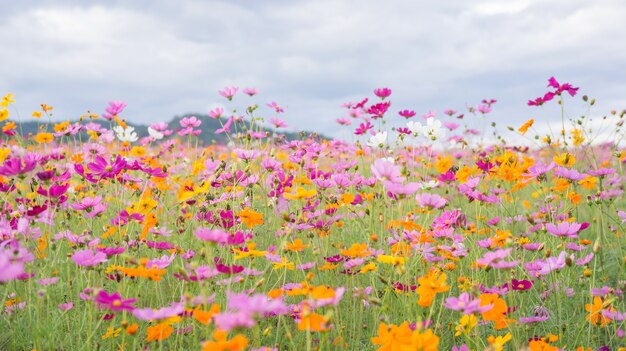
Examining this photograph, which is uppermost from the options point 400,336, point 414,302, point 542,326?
point 400,336

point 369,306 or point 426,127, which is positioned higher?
point 426,127

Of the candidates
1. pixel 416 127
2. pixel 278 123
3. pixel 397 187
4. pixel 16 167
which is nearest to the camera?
pixel 397 187

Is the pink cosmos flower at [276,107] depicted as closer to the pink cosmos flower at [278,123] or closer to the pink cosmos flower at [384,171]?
the pink cosmos flower at [278,123]

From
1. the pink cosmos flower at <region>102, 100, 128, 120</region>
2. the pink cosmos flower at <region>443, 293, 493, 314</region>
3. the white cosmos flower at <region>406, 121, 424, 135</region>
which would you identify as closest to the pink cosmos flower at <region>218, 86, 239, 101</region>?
the pink cosmos flower at <region>102, 100, 128, 120</region>

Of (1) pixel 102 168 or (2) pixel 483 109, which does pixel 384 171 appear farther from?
(2) pixel 483 109

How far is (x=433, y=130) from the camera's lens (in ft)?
8.34

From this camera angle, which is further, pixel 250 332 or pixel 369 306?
pixel 369 306

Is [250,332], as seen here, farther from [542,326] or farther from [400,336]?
[542,326]

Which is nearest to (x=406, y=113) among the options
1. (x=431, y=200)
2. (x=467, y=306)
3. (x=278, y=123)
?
(x=278, y=123)

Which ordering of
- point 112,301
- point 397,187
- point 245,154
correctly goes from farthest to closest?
point 245,154, point 397,187, point 112,301

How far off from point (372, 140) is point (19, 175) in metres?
1.57

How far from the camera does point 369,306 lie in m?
2.00

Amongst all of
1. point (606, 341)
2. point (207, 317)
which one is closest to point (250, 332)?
point (207, 317)

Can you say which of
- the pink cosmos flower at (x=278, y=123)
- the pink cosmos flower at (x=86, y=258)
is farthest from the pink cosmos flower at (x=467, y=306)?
the pink cosmos flower at (x=278, y=123)
